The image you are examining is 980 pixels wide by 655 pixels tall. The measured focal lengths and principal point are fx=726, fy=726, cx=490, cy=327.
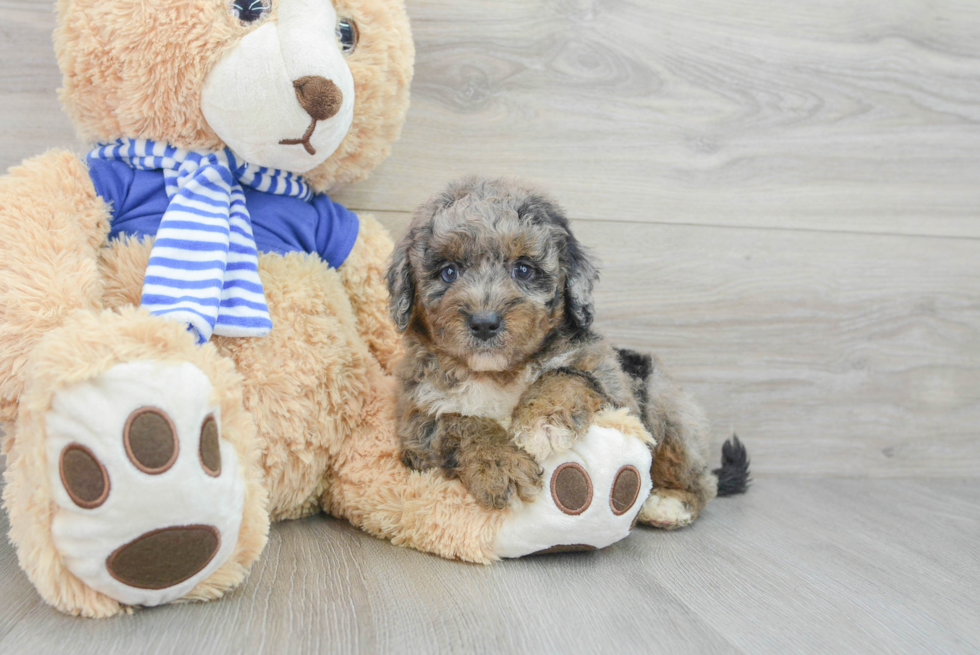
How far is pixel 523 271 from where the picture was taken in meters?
1.64

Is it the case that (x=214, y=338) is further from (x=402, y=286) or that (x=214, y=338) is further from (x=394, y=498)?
(x=394, y=498)

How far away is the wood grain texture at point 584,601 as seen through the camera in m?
1.21

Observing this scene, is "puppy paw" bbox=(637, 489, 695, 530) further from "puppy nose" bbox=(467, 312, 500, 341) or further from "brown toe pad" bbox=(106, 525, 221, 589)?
"brown toe pad" bbox=(106, 525, 221, 589)

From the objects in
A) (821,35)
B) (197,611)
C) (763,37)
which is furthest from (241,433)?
(821,35)

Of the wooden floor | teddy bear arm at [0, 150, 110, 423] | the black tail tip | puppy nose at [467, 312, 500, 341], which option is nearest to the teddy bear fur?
teddy bear arm at [0, 150, 110, 423]

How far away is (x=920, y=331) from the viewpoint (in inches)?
102

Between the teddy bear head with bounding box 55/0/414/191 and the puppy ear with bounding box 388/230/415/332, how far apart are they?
0.31 metres

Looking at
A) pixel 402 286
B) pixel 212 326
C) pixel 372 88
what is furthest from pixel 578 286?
pixel 212 326

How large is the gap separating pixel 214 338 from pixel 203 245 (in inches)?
8.2

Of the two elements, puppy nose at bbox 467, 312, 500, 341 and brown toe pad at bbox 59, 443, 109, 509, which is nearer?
brown toe pad at bbox 59, 443, 109, 509

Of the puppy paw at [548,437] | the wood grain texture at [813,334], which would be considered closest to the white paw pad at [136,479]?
the puppy paw at [548,437]

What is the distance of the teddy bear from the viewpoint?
3.83ft

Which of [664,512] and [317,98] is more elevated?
[317,98]

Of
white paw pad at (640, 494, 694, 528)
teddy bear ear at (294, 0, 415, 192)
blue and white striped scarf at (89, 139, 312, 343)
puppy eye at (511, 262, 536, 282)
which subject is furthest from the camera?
white paw pad at (640, 494, 694, 528)
